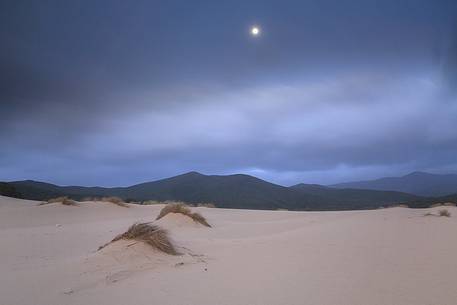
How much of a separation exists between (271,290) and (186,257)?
188cm

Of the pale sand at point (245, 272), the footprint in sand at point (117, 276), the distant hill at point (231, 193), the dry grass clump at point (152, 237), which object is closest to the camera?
the pale sand at point (245, 272)

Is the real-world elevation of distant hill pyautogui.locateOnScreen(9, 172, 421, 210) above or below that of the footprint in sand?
above

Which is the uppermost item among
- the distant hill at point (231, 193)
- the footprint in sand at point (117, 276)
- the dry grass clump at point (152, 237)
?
the distant hill at point (231, 193)

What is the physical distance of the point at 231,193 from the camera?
7350cm

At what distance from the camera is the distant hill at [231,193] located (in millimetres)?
64062

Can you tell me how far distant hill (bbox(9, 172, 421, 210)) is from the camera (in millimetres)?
64062

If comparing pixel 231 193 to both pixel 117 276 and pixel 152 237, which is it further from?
pixel 117 276

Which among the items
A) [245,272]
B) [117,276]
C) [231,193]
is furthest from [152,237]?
[231,193]

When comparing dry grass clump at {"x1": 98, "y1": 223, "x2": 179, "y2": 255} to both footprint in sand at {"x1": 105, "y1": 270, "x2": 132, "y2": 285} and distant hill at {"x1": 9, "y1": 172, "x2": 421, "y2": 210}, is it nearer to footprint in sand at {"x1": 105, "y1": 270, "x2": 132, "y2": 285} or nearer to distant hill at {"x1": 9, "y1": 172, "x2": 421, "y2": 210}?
footprint in sand at {"x1": 105, "y1": 270, "x2": 132, "y2": 285}

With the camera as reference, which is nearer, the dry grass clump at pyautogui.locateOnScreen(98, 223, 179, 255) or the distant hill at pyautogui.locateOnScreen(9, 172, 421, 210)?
the dry grass clump at pyautogui.locateOnScreen(98, 223, 179, 255)

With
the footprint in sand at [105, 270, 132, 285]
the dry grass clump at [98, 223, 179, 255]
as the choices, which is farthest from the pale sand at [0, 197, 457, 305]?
the dry grass clump at [98, 223, 179, 255]

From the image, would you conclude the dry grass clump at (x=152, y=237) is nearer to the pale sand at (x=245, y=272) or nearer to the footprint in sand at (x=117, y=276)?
the pale sand at (x=245, y=272)

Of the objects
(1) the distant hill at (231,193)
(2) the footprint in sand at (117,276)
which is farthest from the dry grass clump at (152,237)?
(1) the distant hill at (231,193)

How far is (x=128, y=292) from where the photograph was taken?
3.48 m
